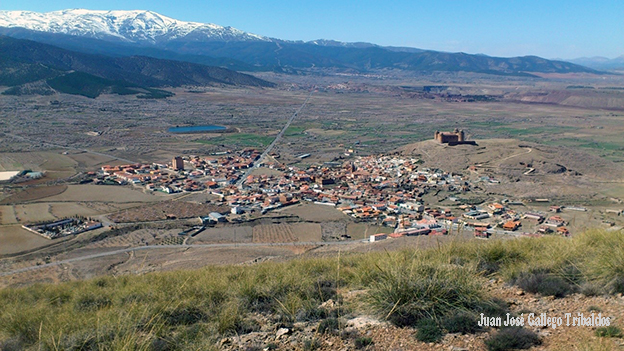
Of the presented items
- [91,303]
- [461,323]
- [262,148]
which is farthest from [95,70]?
[461,323]

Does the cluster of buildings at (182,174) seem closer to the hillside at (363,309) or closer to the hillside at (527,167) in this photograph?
the hillside at (527,167)

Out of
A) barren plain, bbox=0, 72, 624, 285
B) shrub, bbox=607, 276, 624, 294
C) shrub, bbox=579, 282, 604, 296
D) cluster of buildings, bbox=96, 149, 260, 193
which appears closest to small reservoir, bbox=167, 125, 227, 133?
barren plain, bbox=0, 72, 624, 285

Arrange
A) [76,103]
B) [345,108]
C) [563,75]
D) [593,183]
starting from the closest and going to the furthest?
[593,183], [76,103], [345,108], [563,75]

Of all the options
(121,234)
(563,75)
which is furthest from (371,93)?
(563,75)

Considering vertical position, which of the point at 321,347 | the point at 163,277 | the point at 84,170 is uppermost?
the point at 321,347

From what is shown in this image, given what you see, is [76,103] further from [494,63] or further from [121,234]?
[494,63]

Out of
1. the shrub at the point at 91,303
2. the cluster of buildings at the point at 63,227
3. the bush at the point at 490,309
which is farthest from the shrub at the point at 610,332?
the cluster of buildings at the point at 63,227
